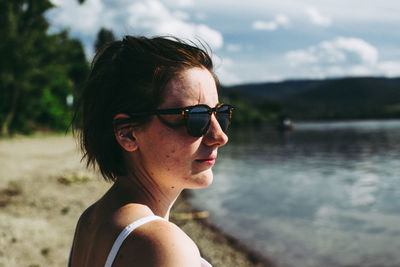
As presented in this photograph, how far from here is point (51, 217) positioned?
999 centimetres

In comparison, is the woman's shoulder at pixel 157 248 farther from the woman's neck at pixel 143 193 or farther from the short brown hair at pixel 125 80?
the short brown hair at pixel 125 80

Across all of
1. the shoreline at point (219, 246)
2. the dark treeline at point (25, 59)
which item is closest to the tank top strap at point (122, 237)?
the shoreline at point (219, 246)

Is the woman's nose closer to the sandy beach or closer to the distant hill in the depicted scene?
the sandy beach

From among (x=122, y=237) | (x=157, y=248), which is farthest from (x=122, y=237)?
(x=157, y=248)

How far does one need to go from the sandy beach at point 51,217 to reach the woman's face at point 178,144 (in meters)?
2.80

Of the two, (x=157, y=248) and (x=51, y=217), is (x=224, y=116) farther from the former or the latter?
(x=51, y=217)

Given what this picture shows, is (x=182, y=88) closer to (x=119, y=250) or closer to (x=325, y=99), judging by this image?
(x=119, y=250)

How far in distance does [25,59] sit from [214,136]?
116ft

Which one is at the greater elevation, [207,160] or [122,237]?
[207,160]

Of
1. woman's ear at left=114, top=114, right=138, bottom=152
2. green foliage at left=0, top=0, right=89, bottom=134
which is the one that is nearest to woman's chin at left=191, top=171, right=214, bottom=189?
woman's ear at left=114, top=114, right=138, bottom=152

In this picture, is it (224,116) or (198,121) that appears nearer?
(198,121)

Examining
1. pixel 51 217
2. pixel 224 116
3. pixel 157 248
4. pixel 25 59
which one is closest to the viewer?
pixel 157 248

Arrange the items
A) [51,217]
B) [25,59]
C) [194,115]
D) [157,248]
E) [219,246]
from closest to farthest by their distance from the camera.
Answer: [157,248] < [194,115] < [51,217] < [219,246] < [25,59]

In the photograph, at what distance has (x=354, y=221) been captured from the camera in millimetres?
15242
